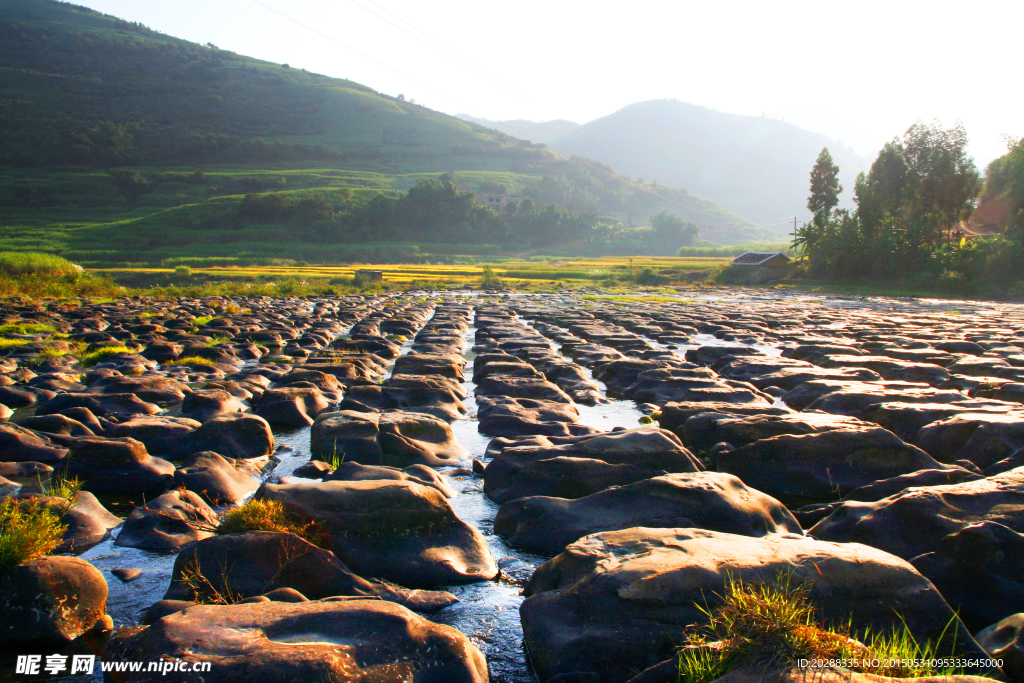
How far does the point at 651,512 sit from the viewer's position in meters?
6.15

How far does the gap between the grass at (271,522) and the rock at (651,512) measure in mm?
1928

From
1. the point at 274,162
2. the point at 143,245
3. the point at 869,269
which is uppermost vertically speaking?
the point at 274,162

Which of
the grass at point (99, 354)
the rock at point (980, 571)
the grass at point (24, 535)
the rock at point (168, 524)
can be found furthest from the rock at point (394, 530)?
the grass at point (99, 354)

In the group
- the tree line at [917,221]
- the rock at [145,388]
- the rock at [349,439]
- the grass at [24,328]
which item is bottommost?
the grass at [24,328]

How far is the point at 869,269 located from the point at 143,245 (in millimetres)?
83587

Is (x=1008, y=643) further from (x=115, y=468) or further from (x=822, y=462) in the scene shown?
(x=115, y=468)

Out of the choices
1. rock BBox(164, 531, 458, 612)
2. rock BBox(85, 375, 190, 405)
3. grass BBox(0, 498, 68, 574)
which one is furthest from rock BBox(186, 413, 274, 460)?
rock BBox(164, 531, 458, 612)

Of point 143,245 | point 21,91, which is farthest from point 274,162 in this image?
point 143,245

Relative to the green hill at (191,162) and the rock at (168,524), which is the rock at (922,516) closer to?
the rock at (168,524)

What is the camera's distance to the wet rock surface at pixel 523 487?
430 centimetres

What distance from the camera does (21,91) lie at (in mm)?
141500

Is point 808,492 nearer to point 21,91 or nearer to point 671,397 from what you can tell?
point 671,397

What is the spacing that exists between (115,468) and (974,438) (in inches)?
421

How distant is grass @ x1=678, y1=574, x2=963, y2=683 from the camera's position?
356 cm
